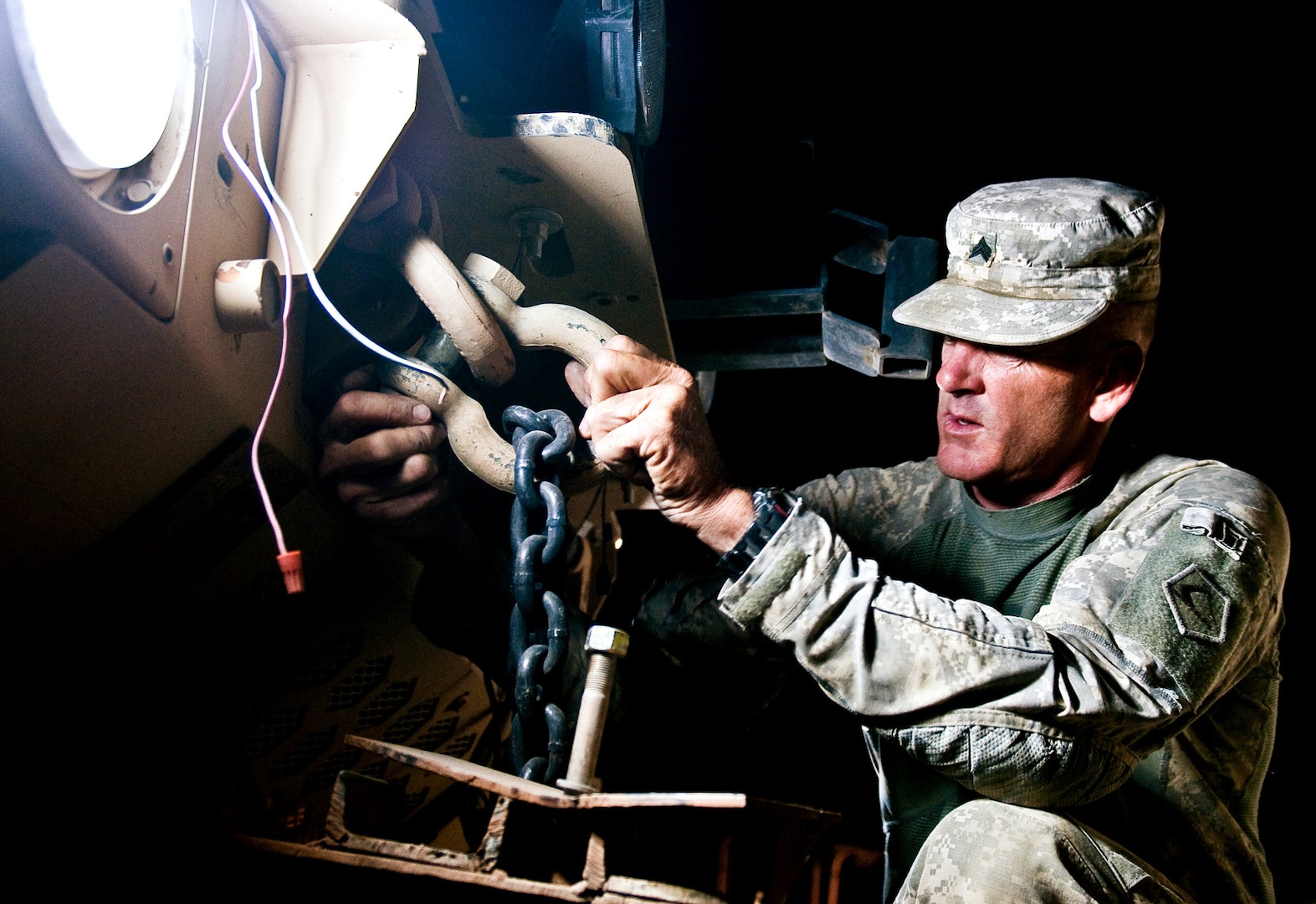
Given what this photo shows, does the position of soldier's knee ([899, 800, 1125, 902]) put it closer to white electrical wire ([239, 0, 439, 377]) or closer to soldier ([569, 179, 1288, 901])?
soldier ([569, 179, 1288, 901])

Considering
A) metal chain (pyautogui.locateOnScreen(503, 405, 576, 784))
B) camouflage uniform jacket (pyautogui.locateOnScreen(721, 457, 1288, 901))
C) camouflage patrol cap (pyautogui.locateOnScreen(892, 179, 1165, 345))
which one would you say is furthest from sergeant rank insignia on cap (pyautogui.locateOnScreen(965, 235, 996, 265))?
metal chain (pyautogui.locateOnScreen(503, 405, 576, 784))

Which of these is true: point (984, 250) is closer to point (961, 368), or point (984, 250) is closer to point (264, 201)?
point (961, 368)

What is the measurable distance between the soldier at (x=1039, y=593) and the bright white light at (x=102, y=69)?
0.65 metres

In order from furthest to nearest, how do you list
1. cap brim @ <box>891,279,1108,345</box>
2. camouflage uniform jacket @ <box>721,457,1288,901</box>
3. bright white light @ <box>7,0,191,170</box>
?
cap brim @ <box>891,279,1108,345</box>, camouflage uniform jacket @ <box>721,457,1288,901</box>, bright white light @ <box>7,0,191,170</box>

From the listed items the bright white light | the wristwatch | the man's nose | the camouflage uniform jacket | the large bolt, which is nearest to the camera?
the bright white light

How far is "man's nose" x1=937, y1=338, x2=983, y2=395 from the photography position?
57.6 inches

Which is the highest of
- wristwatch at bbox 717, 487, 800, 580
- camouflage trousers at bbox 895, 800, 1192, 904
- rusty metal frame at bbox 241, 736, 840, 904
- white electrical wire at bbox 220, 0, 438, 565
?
white electrical wire at bbox 220, 0, 438, 565

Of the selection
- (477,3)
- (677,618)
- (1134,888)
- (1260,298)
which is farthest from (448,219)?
(1260,298)

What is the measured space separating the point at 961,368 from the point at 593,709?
94cm

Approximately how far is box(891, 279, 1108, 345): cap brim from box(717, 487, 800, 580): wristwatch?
1.53 feet

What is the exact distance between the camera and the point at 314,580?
4.28 ft

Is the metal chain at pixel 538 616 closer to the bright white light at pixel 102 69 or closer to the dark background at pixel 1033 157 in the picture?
the bright white light at pixel 102 69

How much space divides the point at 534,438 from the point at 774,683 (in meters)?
1.15

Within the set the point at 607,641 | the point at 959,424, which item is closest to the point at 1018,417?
the point at 959,424
